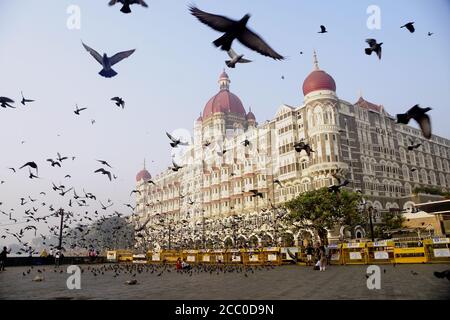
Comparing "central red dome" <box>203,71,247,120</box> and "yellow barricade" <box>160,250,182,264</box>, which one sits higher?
"central red dome" <box>203,71,247,120</box>

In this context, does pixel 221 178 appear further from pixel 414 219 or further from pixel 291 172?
pixel 414 219

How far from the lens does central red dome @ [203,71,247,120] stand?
7319cm

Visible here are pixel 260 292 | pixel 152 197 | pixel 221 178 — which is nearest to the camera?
pixel 260 292

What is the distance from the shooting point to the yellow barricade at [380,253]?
22297 mm

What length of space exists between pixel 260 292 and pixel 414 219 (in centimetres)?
3889

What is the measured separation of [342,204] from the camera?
32.9 metres

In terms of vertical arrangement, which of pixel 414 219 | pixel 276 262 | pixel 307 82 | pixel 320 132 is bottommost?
pixel 276 262

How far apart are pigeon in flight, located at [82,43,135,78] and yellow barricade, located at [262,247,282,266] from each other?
21.5 metres

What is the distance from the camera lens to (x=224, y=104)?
7406 cm

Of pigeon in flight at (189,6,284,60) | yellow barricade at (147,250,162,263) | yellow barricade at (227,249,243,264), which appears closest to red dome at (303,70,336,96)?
yellow barricade at (227,249,243,264)

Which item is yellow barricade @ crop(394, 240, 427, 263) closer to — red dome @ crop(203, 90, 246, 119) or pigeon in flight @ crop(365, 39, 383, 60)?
pigeon in flight @ crop(365, 39, 383, 60)

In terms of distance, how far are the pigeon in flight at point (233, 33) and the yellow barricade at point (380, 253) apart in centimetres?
2050
